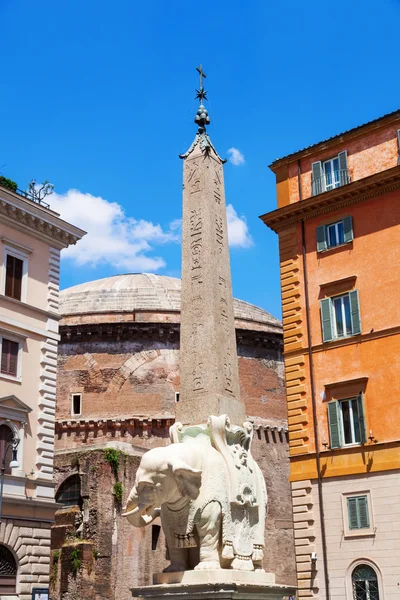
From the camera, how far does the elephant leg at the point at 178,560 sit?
7578 millimetres

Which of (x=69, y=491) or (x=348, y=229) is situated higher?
(x=348, y=229)

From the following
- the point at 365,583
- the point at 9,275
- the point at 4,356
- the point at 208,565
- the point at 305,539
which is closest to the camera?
the point at 208,565

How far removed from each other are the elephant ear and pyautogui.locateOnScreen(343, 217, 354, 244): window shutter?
37.5 ft

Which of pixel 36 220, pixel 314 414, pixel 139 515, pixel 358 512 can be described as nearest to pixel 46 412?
pixel 36 220

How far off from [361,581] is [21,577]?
7.50 metres

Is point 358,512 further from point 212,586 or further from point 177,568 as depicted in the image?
point 212,586

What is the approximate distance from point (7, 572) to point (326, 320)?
896cm

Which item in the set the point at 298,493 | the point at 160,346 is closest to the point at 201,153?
the point at 298,493

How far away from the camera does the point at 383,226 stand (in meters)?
17.5

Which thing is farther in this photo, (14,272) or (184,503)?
(14,272)

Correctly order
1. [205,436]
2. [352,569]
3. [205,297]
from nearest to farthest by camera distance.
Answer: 1. [205,436]
2. [205,297]
3. [352,569]

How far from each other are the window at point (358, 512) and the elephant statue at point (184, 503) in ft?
30.2

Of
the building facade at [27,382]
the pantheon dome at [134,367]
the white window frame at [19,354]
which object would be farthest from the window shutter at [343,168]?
the pantheon dome at [134,367]

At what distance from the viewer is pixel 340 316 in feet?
58.3
